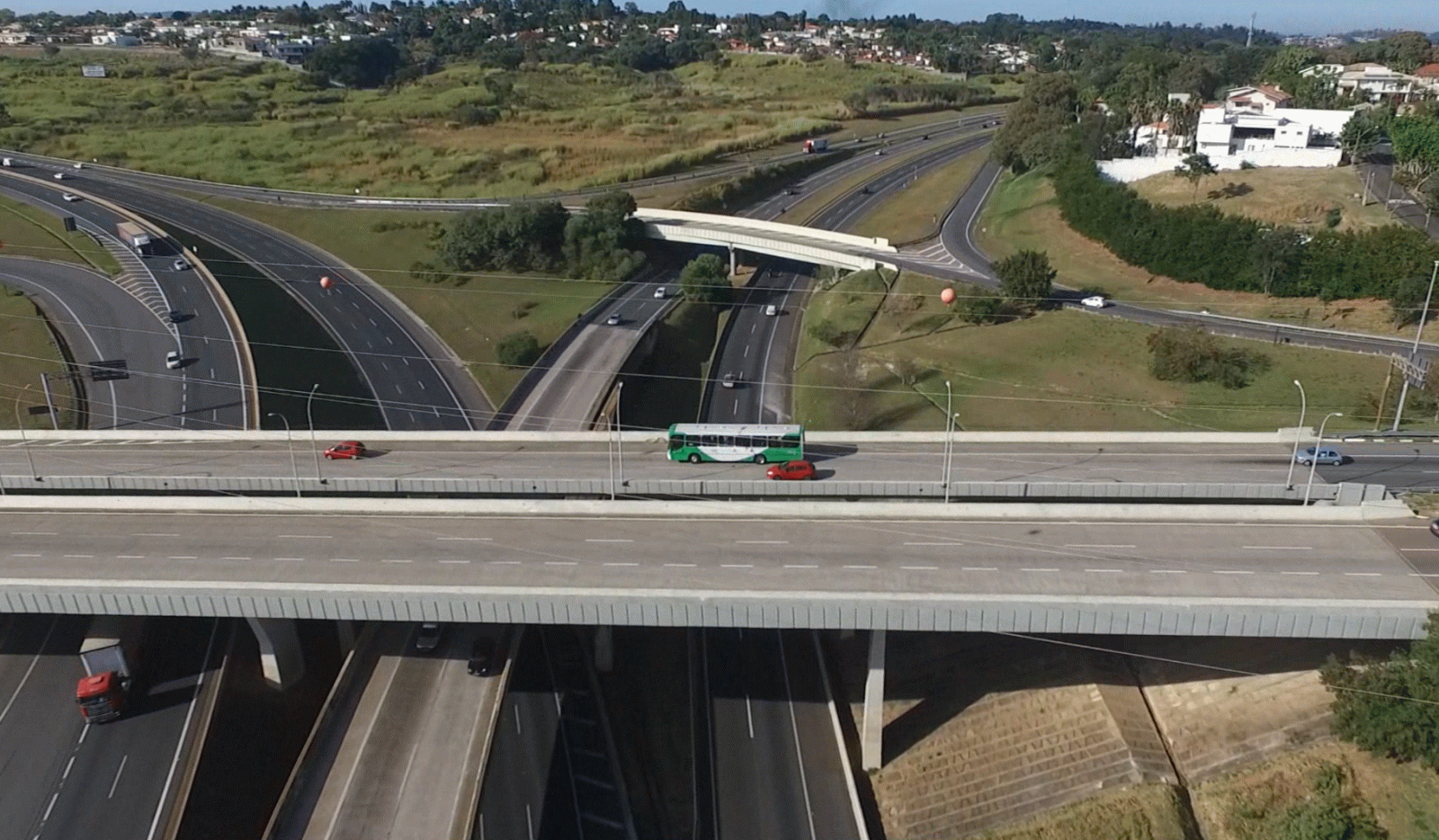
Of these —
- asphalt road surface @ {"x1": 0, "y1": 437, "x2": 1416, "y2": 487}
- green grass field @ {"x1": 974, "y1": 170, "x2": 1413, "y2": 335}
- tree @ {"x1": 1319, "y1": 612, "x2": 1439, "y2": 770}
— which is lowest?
tree @ {"x1": 1319, "y1": 612, "x2": 1439, "y2": 770}

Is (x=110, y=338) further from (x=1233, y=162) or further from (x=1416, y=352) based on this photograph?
(x=1233, y=162)

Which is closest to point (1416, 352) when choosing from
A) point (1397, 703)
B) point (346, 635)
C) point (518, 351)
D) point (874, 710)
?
point (1397, 703)

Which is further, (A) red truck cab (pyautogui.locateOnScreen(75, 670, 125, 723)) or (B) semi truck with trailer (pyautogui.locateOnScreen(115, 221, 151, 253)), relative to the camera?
(B) semi truck with trailer (pyautogui.locateOnScreen(115, 221, 151, 253))

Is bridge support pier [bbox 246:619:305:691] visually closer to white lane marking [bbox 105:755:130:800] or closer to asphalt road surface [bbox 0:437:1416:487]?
white lane marking [bbox 105:755:130:800]

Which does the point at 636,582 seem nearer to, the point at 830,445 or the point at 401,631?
the point at 401,631

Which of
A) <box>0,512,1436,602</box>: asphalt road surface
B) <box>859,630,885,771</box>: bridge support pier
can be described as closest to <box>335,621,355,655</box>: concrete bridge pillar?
<box>0,512,1436,602</box>: asphalt road surface

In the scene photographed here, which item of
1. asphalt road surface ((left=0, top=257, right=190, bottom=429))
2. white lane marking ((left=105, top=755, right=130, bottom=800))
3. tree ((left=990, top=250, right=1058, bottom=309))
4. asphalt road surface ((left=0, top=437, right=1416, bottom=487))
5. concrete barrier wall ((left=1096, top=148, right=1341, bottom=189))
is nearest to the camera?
white lane marking ((left=105, top=755, right=130, bottom=800))

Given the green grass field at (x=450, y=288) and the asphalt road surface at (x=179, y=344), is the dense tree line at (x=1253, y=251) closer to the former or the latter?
the green grass field at (x=450, y=288)

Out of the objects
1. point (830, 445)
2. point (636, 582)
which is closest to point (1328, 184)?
point (830, 445)
